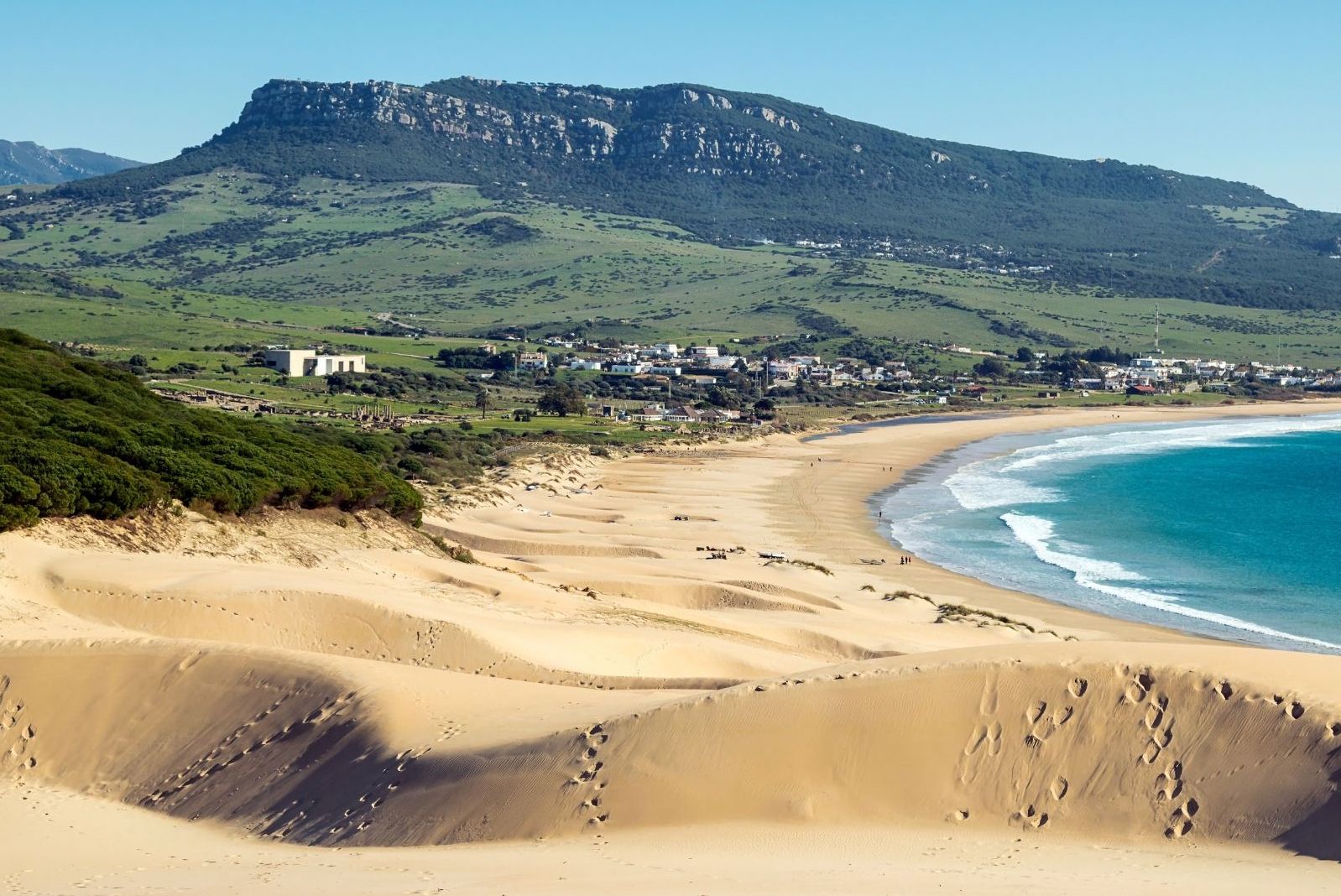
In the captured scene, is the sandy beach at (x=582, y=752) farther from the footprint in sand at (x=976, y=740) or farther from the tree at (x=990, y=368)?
the tree at (x=990, y=368)

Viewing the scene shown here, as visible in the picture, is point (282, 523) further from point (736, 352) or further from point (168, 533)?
point (736, 352)

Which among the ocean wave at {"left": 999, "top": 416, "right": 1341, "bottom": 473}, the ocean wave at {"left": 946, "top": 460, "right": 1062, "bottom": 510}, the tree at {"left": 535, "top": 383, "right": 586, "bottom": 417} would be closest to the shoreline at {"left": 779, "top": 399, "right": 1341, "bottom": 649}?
the ocean wave at {"left": 946, "top": 460, "right": 1062, "bottom": 510}

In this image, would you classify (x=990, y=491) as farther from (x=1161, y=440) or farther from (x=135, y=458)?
(x=135, y=458)

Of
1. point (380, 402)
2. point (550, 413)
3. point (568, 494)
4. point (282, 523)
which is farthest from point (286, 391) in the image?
point (282, 523)

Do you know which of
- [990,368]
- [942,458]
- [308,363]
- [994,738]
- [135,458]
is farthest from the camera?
[990,368]

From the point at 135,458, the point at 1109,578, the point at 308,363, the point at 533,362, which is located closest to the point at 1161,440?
the point at 533,362

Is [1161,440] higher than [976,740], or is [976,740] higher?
[976,740]

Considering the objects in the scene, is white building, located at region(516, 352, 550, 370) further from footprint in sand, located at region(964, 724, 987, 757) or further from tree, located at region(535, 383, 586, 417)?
footprint in sand, located at region(964, 724, 987, 757)
